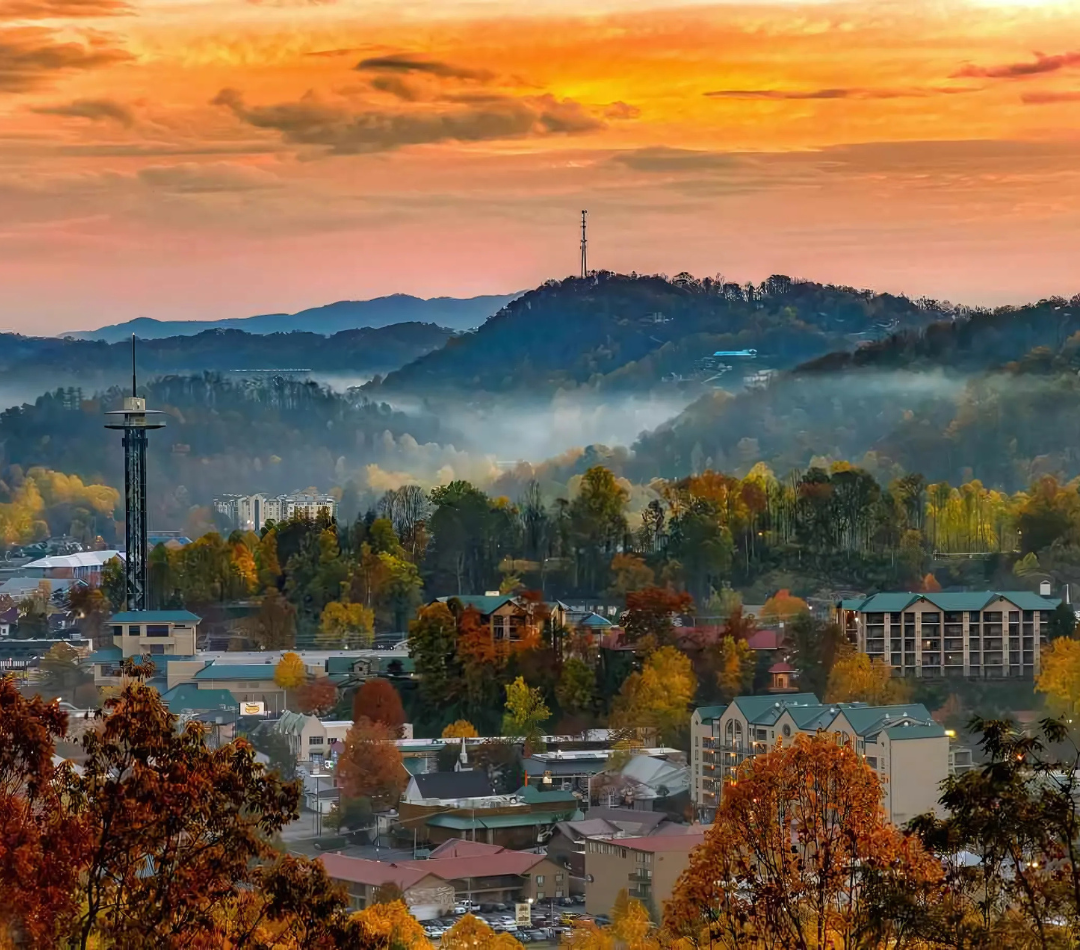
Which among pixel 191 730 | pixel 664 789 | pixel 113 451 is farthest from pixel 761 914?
pixel 113 451

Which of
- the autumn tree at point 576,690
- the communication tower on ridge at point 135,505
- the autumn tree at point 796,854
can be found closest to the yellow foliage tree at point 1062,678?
the autumn tree at point 576,690

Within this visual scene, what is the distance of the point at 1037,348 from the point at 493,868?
4852 centimetres

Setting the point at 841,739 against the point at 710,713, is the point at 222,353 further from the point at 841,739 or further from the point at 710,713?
the point at 841,739

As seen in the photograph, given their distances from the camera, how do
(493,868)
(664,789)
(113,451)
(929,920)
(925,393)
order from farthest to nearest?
(113,451), (925,393), (664,789), (493,868), (929,920)

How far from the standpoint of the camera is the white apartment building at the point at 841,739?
98.2 ft

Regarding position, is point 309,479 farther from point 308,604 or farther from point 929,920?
point 929,920

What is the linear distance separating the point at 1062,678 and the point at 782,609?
691 centimetres

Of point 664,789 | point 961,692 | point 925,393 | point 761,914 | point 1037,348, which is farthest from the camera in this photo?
point 925,393

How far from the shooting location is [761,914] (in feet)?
41.3

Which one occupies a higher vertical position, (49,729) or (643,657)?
(49,729)

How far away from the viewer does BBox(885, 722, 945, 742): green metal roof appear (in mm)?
30234

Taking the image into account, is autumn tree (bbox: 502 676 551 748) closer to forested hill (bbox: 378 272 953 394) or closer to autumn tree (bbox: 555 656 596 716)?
autumn tree (bbox: 555 656 596 716)

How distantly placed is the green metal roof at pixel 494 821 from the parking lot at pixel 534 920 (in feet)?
8.37

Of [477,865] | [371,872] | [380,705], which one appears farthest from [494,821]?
[380,705]
